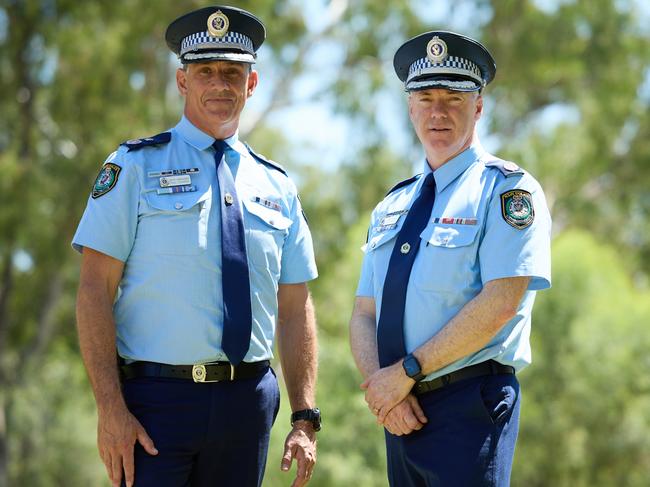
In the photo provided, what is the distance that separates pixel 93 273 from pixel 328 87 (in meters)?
13.7

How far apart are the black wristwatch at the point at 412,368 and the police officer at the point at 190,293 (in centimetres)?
53

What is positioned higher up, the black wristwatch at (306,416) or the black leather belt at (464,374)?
the black leather belt at (464,374)

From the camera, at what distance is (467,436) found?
357 cm

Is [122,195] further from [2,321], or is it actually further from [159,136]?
[2,321]

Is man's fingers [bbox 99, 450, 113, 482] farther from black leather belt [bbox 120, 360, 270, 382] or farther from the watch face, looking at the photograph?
the watch face

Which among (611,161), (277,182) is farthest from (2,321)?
(277,182)

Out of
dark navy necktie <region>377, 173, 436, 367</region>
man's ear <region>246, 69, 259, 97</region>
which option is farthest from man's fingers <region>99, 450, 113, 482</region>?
man's ear <region>246, 69, 259, 97</region>

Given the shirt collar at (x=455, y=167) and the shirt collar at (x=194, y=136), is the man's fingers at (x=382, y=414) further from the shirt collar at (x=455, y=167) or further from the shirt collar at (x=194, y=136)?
the shirt collar at (x=194, y=136)

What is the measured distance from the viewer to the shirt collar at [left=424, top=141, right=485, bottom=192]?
388 cm

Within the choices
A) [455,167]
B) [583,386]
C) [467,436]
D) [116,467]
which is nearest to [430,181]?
[455,167]

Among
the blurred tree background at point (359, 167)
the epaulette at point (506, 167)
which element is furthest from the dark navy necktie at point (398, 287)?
the blurred tree background at point (359, 167)

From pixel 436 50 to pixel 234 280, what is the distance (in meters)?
1.11

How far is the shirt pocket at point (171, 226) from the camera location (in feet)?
12.1

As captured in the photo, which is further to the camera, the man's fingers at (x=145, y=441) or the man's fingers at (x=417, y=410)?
the man's fingers at (x=417, y=410)
